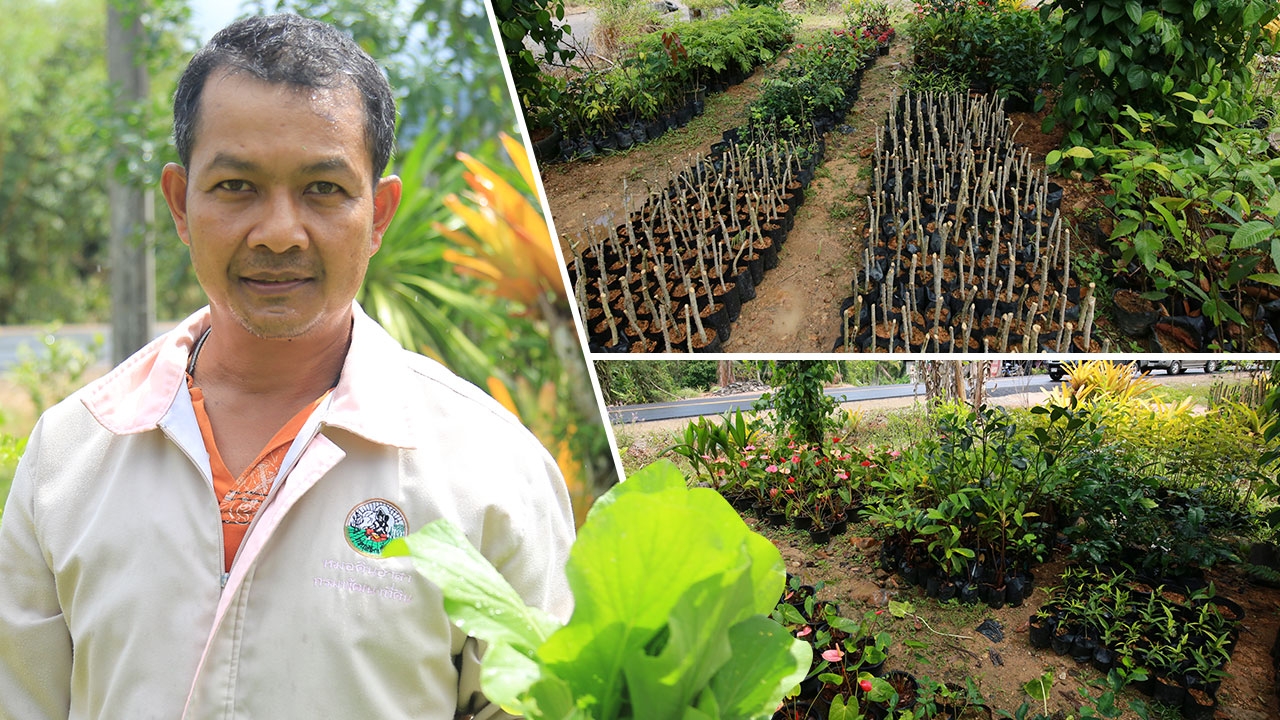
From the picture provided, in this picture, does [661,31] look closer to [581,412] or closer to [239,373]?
[581,412]

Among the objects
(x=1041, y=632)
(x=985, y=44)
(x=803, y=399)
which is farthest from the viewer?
(x=985, y=44)

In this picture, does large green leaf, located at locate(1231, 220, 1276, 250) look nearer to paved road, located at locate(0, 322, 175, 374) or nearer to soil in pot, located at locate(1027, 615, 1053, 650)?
soil in pot, located at locate(1027, 615, 1053, 650)

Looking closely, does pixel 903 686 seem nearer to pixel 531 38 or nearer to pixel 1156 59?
pixel 1156 59

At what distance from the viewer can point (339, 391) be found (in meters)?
1.06

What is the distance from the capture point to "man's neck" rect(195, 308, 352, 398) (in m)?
1.13

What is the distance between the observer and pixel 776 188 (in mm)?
4086

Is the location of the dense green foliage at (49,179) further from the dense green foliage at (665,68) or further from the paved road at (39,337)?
the dense green foliage at (665,68)

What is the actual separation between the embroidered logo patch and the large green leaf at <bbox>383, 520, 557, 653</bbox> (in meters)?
0.55

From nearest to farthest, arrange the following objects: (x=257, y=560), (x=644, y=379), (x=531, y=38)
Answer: (x=257, y=560) → (x=644, y=379) → (x=531, y=38)

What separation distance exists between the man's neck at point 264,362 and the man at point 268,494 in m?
0.06

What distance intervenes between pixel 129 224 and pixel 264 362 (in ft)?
10.3

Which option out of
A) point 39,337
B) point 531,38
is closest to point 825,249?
point 531,38

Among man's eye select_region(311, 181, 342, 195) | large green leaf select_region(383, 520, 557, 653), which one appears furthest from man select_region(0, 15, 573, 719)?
large green leaf select_region(383, 520, 557, 653)

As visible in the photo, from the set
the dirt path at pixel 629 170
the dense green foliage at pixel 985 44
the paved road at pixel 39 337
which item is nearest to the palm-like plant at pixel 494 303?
the dirt path at pixel 629 170
